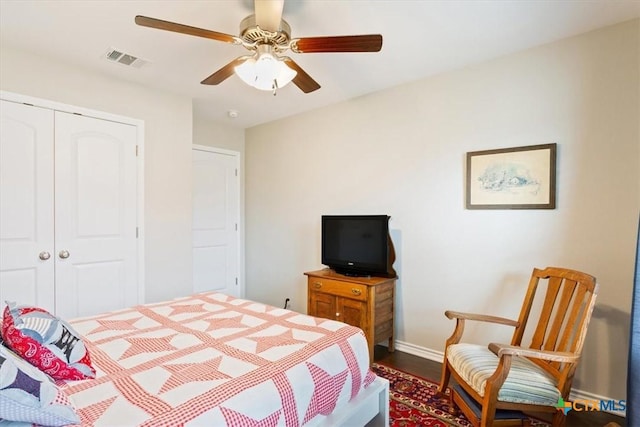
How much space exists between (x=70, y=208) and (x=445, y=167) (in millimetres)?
3213

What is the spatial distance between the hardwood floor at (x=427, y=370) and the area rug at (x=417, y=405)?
12 centimetres

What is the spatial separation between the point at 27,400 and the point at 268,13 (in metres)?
1.84

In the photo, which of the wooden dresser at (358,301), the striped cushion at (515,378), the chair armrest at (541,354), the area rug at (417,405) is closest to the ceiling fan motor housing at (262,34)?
the wooden dresser at (358,301)

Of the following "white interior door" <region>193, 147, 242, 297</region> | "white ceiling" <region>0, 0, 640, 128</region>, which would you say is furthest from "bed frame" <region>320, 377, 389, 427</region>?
"white interior door" <region>193, 147, 242, 297</region>

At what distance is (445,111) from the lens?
291 cm

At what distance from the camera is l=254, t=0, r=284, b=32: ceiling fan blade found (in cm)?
168

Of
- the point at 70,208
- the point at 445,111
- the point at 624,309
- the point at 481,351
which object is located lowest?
the point at 481,351

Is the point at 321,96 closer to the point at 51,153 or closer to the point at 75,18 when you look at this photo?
the point at 75,18

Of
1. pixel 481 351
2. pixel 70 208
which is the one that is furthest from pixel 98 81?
pixel 481 351

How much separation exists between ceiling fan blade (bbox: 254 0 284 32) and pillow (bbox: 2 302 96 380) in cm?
172

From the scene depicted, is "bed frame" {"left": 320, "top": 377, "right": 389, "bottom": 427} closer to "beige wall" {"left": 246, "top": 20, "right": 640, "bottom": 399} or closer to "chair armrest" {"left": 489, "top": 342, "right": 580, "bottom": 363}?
"chair armrest" {"left": 489, "top": 342, "right": 580, "bottom": 363}

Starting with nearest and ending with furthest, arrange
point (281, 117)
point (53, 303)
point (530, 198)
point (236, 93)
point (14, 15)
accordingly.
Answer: point (14, 15)
point (530, 198)
point (53, 303)
point (236, 93)
point (281, 117)

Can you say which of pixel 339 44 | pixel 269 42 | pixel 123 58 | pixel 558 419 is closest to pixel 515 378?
pixel 558 419

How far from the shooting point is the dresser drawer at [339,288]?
2.86 meters
